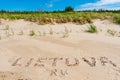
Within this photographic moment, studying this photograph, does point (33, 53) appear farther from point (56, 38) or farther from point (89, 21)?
point (89, 21)

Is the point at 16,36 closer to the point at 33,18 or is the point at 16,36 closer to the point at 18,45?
the point at 18,45

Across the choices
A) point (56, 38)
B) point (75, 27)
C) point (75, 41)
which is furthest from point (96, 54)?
point (75, 27)

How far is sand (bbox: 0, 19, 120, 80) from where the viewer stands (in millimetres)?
5031

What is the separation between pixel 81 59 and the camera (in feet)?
19.1

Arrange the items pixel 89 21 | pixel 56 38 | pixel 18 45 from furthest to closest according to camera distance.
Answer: pixel 89 21
pixel 56 38
pixel 18 45

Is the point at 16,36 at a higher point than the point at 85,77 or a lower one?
higher

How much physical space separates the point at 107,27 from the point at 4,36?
3317 mm

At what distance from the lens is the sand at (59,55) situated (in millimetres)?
5031

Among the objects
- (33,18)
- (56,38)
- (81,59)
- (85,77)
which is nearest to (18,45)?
(56,38)

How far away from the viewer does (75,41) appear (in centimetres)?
727

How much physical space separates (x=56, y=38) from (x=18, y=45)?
1090 millimetres

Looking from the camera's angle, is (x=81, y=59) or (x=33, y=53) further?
(x=33, y=53)

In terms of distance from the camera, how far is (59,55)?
6.12m

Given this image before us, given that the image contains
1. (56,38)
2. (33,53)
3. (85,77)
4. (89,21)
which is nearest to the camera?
(85,77)
